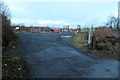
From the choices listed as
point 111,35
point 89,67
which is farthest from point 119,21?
point 89,67

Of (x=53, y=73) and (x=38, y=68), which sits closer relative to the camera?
(x=53, y=73)

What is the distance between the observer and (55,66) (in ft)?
16.4

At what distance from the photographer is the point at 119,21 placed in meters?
15.2

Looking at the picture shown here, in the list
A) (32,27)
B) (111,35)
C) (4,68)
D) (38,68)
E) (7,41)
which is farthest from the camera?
(32,27)

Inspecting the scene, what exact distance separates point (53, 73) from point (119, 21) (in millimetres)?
13847

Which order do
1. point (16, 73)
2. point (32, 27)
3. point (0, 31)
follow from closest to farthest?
point (16, 73)
point (0, 31)
point (32, 27)

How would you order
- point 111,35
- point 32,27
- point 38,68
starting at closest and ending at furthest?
point 38,68 < point 111,35 < point 32,27

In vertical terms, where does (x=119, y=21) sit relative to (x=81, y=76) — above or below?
above

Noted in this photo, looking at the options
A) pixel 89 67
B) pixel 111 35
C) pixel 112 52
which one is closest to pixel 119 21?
pixel 111 35

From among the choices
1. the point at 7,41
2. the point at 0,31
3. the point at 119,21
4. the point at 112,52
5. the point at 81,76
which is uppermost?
the point at 119,21

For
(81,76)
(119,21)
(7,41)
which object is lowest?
(81,76)

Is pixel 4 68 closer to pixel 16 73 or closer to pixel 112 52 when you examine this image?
pixel 16 73

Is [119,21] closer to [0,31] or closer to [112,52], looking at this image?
[112,52]

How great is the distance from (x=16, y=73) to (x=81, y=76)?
2.19 meters
